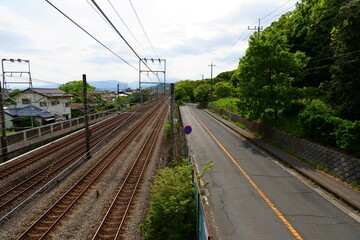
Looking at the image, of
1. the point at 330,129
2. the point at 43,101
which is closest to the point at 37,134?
the point at 43,101

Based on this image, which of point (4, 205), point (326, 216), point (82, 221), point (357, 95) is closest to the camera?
point (326, 216)

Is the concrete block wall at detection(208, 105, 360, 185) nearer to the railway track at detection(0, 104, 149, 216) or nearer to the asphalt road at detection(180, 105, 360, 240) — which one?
the asphalt road at detection(180, 105, 360, 240)

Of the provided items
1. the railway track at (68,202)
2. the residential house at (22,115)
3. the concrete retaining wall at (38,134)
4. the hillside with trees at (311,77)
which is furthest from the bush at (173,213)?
the residential house at (22,115)

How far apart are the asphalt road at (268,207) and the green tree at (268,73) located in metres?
6.26

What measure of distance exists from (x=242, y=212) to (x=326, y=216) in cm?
321

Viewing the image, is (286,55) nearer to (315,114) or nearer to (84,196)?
(315,114)

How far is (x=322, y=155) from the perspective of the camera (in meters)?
13.6

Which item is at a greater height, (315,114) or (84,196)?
(315,114)

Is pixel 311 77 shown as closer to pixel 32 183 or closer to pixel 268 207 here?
pixel 268 207

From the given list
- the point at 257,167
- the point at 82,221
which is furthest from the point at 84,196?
the point at 257,167

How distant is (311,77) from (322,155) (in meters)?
14.3

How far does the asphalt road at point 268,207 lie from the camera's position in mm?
8023

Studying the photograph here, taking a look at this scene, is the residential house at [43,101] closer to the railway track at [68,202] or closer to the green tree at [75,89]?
the green tree at [75,89]

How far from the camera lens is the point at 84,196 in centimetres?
1245
